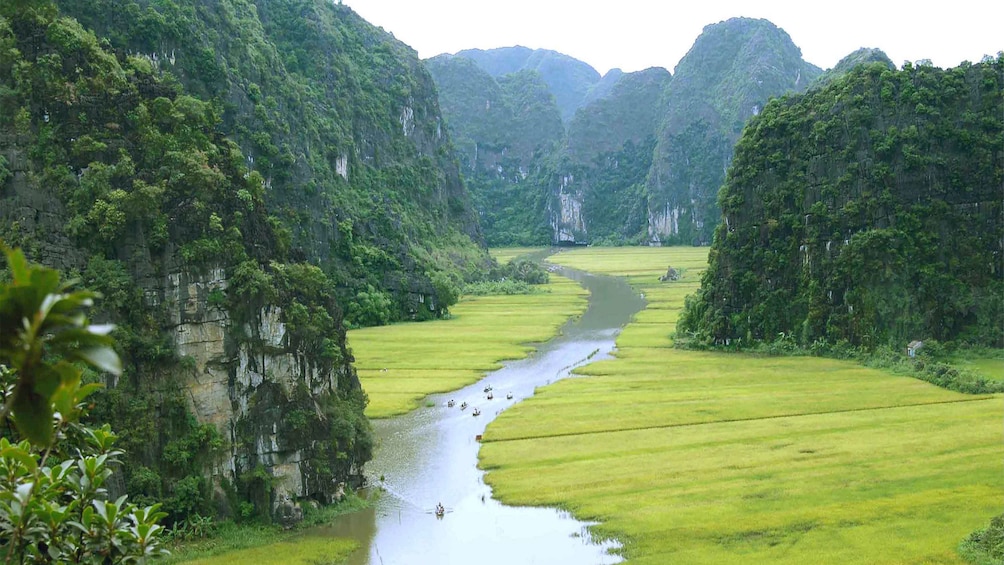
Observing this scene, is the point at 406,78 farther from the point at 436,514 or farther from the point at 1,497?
the point at 1,497

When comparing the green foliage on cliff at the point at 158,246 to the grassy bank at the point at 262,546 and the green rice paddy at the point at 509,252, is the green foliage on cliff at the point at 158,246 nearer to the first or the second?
the grassy bank at the point at 262,546

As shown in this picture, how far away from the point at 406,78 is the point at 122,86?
93.8 meters

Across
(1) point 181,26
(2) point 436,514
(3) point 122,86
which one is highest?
(1) point 181,26

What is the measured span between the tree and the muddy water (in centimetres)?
1569

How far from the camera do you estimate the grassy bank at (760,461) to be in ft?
83.1

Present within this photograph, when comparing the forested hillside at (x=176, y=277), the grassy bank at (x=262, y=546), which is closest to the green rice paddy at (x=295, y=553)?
the grassy bank at (x=262, y=546)

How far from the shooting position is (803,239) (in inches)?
2410

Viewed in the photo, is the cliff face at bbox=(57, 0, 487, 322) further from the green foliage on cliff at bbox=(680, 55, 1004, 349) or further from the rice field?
the green foliage on cliff at bbox=(680, 55, 1004, 349)

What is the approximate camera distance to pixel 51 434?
5.20 m

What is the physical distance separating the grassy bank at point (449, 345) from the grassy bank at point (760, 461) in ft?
21.4

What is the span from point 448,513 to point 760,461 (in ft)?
37.6

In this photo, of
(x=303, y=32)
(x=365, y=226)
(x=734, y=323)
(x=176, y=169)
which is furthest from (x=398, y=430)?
(x=303, y=32)

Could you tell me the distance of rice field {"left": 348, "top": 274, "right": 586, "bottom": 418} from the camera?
4831cm

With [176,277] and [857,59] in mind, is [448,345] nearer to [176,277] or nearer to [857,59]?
[176,277]
